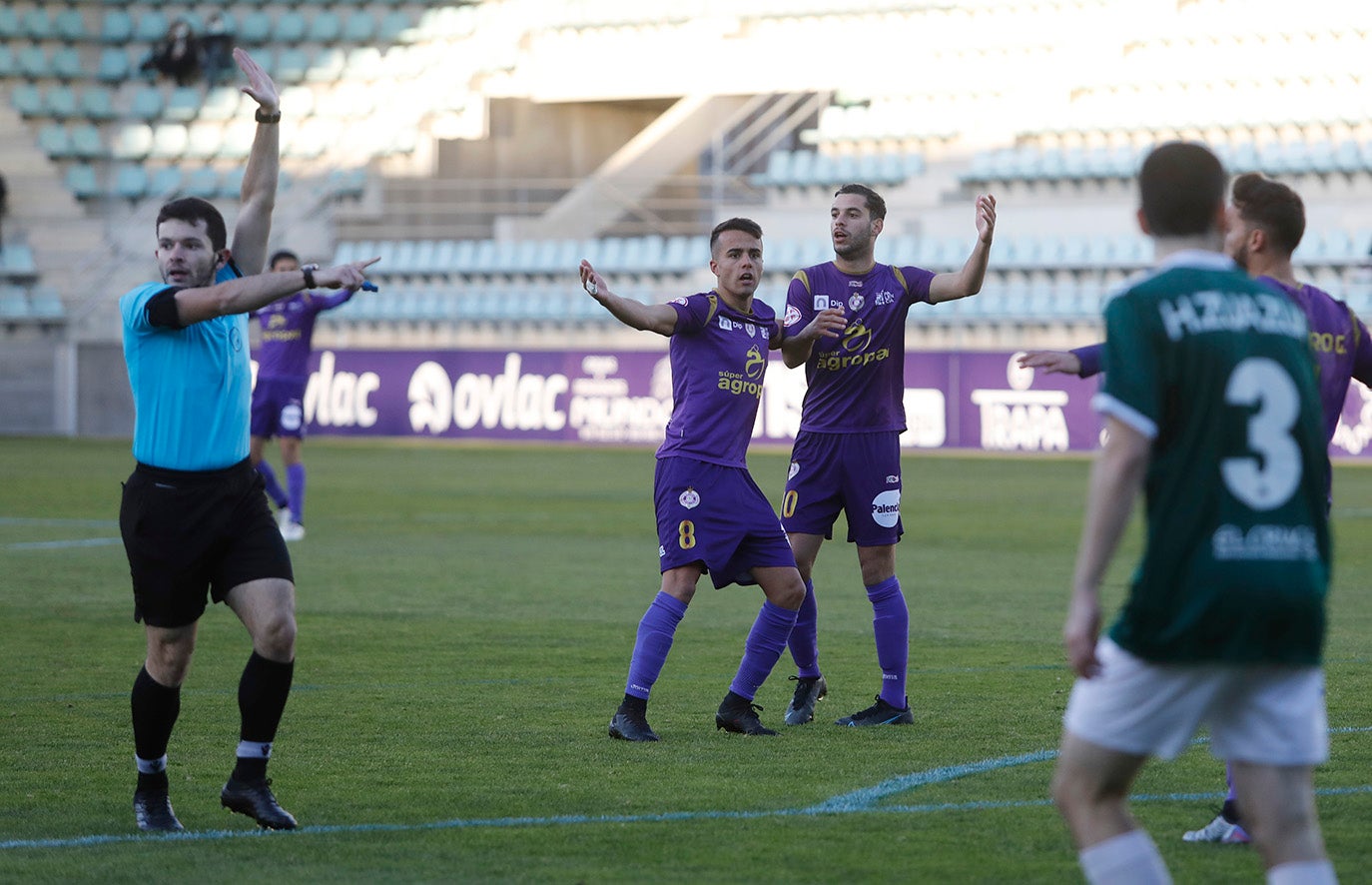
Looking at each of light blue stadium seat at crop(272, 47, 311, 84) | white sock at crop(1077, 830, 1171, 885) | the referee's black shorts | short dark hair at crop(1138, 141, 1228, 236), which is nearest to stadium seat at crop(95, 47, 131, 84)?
light blue stadium seat at crop(272, 47, 311, 84)

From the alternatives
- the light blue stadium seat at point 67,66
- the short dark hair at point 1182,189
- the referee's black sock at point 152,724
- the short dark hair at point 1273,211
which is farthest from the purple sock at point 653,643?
the light blue stadium seat at point 67,66

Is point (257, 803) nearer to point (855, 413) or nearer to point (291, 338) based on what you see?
point (855, 413)

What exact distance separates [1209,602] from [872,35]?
32563mm

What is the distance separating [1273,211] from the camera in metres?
5.27

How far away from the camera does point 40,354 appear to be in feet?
117

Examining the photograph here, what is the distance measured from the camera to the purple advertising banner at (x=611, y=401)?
2719 cm

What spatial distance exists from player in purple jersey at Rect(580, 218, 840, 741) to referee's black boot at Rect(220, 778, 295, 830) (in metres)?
1.91

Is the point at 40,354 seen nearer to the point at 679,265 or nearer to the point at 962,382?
the point at 679,265

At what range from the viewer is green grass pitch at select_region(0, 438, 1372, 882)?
5.24 meters

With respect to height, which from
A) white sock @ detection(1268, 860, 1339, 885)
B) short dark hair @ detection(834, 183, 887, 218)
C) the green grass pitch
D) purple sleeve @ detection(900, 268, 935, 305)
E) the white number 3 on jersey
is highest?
short dark hair @ detection(834, 183, 887, 218)

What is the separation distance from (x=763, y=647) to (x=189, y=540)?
2561mm

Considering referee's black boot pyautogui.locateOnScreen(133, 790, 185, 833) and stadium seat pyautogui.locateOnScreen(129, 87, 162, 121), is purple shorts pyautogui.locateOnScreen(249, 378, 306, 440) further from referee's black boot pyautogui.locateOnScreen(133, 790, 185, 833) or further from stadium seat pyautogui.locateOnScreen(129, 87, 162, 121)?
stadium seat pyautogui.locateOnScreen(129, 87, 162, 121)

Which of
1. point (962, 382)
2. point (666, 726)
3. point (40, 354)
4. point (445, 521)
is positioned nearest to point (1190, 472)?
point (666, 726)

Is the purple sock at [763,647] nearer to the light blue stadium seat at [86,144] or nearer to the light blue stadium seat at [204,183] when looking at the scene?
the light blue stadium seat at [204,183]
